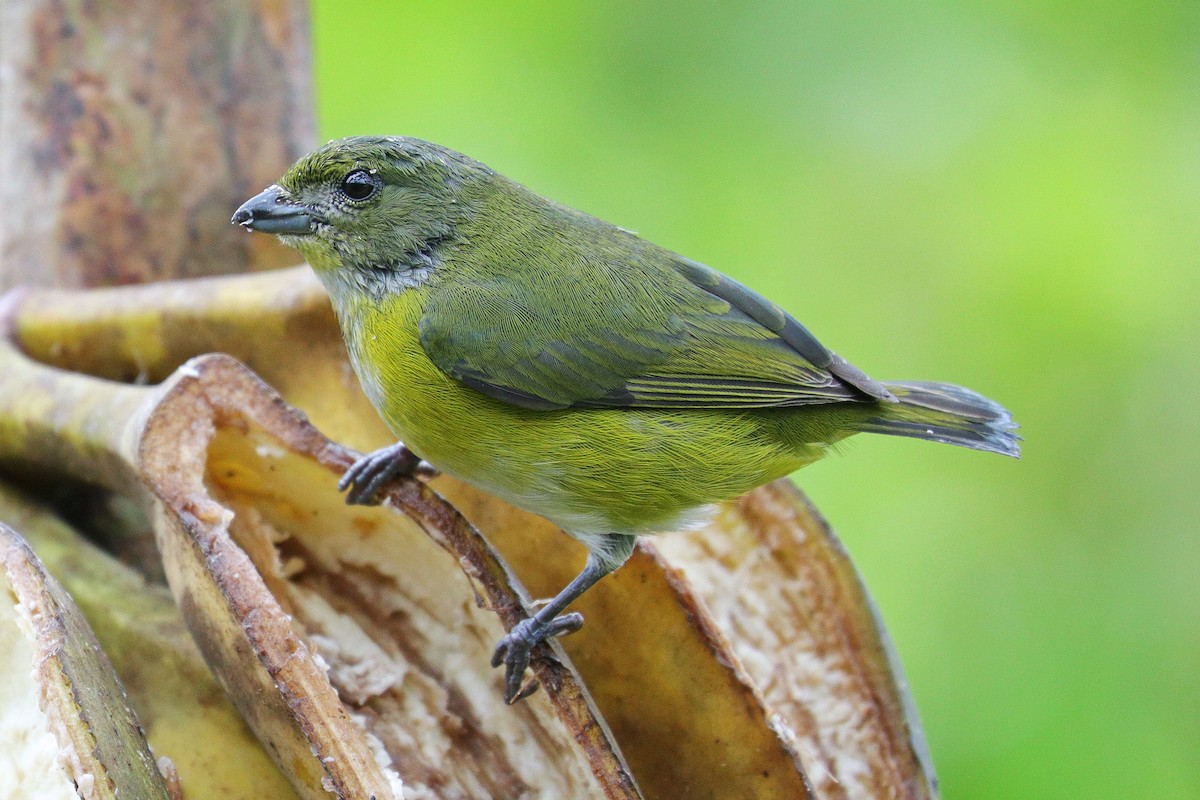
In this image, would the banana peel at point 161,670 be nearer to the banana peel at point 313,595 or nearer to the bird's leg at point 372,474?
the banana peel at point 313,595

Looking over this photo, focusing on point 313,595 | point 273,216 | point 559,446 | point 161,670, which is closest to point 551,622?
point 313,595

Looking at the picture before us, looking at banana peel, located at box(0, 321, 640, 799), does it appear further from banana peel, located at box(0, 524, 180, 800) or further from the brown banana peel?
banana peel, located at box(0, 524, 180, 800)

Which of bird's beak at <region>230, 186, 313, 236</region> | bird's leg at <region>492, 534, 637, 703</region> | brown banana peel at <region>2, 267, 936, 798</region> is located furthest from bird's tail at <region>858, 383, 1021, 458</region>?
bird's beak at <region>230, 186, 313, 236</region>

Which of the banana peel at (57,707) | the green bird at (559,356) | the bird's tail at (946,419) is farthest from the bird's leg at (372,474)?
the bird's tail at (946,419)

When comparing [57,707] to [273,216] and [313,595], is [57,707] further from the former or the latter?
[273,216]

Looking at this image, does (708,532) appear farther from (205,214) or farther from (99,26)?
(99,26)

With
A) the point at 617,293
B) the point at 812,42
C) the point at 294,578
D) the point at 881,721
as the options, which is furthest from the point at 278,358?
the point at 812,42

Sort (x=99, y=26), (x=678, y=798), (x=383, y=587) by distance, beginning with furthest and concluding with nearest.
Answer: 1. (x=99, y=26)
2. (x=383, y=587)
3. (x=678, y=798)

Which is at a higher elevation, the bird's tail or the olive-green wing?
the bird's tail
